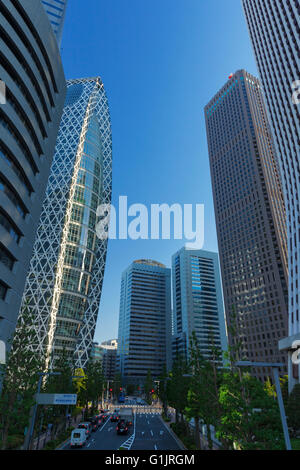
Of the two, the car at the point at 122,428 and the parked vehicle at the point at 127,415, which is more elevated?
the parked vehicle at the point at 127,415

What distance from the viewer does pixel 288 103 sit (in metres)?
67.1

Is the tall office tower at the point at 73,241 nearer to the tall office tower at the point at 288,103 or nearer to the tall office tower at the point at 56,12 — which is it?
the tall office tower at the point at 56,12

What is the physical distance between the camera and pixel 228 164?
500ft

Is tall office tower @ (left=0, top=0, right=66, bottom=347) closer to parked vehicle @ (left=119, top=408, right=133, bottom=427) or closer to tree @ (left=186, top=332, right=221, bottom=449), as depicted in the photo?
tree @ (left=186, top=332, right=221, bottom=449)

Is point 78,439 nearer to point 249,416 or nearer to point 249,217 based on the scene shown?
point 249,416

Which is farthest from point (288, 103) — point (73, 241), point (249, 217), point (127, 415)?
point (249, 217)

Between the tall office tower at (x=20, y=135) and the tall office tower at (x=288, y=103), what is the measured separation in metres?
52.3

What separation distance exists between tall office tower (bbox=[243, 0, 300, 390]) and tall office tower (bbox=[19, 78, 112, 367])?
5905cm

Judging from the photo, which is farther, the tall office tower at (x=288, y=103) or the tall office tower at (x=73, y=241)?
the tall office tower at (x=73, y=241)

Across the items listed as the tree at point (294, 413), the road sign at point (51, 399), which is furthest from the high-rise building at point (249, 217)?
the road sign at point (51, 399)

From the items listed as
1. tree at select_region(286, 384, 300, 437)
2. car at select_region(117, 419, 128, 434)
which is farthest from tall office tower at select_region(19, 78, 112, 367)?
tree at select_region(286, 384, 300, 437)

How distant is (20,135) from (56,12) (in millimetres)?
54063

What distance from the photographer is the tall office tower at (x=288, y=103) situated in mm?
64312
